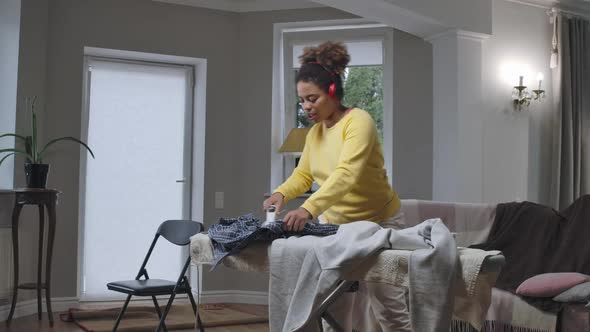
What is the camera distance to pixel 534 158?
236 inches

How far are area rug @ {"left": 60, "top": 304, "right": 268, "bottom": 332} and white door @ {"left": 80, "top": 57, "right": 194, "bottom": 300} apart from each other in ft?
2.35

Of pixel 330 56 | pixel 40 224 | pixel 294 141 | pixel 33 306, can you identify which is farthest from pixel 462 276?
pixel 33 306

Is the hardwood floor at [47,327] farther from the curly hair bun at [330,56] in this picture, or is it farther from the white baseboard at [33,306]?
the curly hair bun at [330,56]

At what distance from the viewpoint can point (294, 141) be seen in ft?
18.1

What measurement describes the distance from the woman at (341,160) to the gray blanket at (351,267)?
0.25m

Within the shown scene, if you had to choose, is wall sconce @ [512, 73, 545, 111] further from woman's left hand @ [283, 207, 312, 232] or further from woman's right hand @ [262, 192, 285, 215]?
woman's left hand @ [283, 207, 312, 232]

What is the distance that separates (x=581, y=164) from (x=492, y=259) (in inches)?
186

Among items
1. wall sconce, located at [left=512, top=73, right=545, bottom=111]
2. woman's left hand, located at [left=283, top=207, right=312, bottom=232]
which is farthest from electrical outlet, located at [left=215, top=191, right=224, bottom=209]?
woman's left hand, located at [left=283, top=207, right=312, bottom=232]

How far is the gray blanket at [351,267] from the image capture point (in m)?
1.77

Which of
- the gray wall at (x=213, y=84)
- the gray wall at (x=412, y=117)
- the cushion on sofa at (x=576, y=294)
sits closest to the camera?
the cushion on sofa at (x=576, y=294)

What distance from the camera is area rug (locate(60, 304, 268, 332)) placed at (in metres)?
4.65

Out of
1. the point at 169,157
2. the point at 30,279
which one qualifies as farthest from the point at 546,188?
the point at 30,279

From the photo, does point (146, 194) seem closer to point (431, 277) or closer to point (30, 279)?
point (30, 279)

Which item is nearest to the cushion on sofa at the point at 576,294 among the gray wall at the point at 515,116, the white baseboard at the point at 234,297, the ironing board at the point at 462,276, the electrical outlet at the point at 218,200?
the ironing board at the point at 462,276
